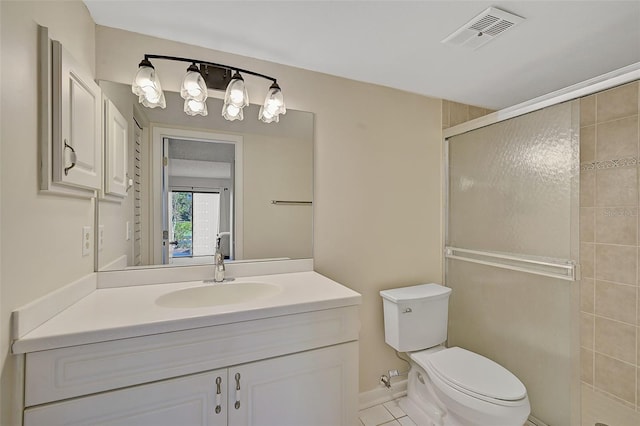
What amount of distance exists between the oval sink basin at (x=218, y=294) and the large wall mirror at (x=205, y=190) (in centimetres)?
18

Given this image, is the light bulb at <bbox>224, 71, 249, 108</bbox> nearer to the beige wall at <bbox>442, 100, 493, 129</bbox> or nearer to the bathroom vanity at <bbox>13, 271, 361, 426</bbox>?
the bathroom vanity at <bbox>13, 271, 361, 426</bbox>

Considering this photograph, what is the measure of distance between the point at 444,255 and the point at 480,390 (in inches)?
37.9

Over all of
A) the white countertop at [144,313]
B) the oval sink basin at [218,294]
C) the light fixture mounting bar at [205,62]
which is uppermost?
the light fixture mounting bar at [205,62]

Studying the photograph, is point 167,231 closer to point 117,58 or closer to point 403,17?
point 117,58

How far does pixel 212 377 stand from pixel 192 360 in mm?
97

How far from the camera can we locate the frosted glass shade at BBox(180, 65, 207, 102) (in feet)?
4.49

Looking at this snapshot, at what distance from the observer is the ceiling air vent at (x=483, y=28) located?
4.07 feet

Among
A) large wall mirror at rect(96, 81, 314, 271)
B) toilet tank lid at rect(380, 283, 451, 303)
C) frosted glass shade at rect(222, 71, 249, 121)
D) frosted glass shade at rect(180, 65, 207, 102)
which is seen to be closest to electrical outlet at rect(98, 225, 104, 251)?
large wall mirror at rect(96, 81, 314, 271)

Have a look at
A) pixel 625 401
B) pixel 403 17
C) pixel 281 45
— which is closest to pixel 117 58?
pixel 281 45

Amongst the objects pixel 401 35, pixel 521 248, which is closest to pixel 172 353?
pixel 401 35

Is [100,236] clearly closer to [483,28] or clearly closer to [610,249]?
[483,28]

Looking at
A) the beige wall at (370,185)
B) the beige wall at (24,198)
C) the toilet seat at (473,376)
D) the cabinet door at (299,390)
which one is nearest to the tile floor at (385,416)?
the beige wall at (370,185)

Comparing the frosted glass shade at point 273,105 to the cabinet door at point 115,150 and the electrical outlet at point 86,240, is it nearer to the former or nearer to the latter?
the cabinet door at point 115,150

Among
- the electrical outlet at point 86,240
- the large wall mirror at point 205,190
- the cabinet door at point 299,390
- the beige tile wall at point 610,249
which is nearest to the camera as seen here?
the cabinet door at point 299,390
